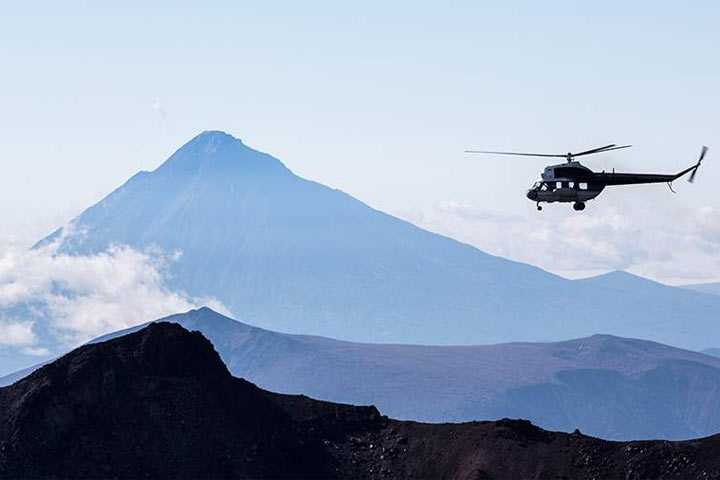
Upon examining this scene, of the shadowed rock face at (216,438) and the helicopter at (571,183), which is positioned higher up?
the helicopter at (571,183)

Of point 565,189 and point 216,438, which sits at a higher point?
point 565,189

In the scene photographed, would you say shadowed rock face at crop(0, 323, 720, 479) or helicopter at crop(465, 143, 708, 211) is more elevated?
helicopter at crop(465, 143, 708, 211)

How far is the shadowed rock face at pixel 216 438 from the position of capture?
92188 mm

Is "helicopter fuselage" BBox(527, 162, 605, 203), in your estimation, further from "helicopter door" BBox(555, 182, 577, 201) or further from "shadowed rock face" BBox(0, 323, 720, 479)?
"shadowed rock face" BBox(0, 323, 720, 479)

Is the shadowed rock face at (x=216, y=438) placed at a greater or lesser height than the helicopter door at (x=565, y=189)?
lesser

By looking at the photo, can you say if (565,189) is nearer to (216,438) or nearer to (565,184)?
(565,184)

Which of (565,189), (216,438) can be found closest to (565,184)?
(565,189)

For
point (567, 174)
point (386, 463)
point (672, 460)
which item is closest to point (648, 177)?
point (567, 174)

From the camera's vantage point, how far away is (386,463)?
9806 centimetres

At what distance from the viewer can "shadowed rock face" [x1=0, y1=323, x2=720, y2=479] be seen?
9219cm

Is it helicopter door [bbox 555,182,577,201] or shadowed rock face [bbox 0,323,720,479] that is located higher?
helicopter door [bbox 555,182,577,201]

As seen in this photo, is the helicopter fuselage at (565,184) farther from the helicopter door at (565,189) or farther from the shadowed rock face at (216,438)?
the shadowed rock face at (216,438)

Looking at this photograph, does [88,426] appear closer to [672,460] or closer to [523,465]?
[523,465]

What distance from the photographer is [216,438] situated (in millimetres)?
95625
